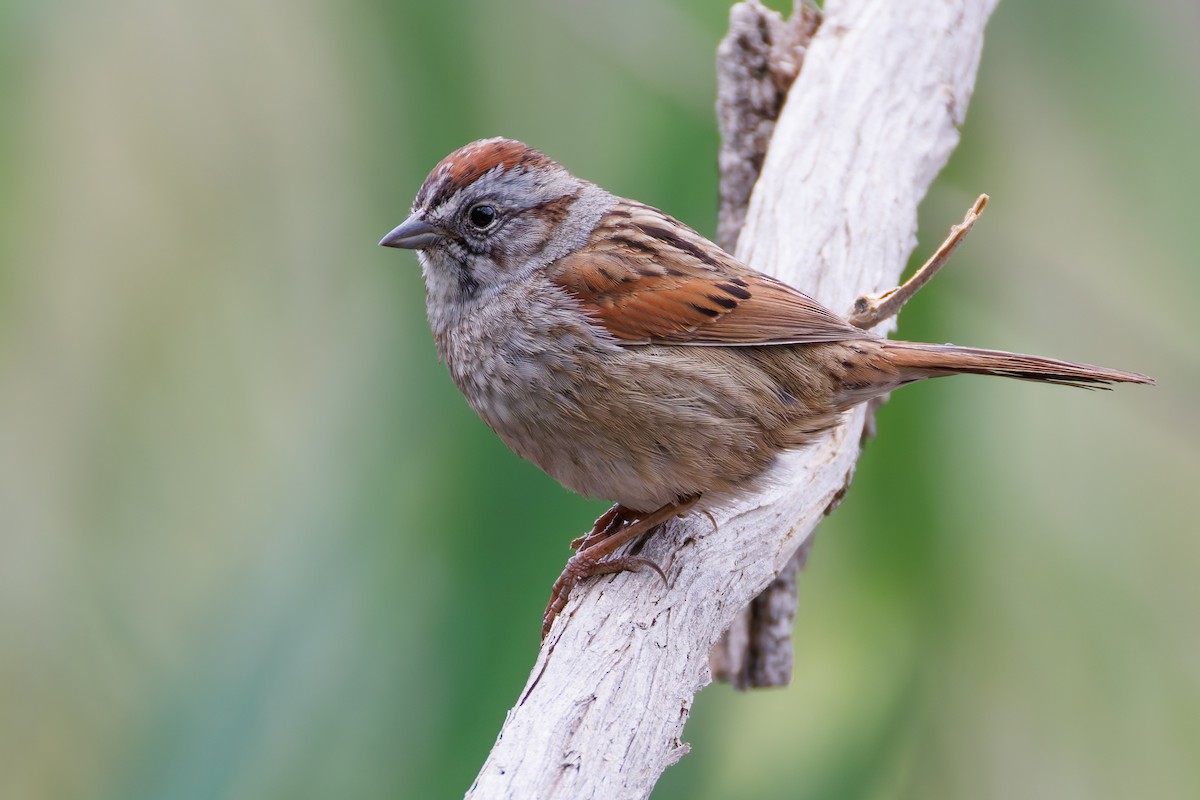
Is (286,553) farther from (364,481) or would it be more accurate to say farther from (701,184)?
(701,184)

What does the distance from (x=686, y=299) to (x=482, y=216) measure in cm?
45

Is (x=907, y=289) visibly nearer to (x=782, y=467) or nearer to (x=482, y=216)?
(x=782, y=467)

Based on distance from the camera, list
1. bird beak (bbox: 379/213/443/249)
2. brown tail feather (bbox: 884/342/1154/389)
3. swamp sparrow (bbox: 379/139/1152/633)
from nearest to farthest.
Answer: brown tail feather (bbox: 884/342/1154/389) → swamp sparrow (bbox: 379/139/1152/633) → bird beak (bbox: 379/213/443/249)

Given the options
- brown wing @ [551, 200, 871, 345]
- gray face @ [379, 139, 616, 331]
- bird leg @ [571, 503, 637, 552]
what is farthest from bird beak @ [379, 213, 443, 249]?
bird leg @ [571, 503, 637, 552]

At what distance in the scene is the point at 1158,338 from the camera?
2.74 meters

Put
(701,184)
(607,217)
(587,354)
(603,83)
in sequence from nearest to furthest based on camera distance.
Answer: (587,354)
(607,217)
(701,184)
(603,83)

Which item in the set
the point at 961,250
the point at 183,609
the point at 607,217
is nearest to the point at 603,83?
the point at 607,217

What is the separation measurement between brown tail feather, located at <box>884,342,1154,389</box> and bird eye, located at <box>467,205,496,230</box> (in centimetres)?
81

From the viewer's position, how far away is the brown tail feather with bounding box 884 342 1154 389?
78.4 inches

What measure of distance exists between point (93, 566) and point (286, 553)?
0.70 m

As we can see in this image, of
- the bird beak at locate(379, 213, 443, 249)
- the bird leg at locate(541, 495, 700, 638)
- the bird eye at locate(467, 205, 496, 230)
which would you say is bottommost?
the bird leg at locate(541, 495, 700, 638)

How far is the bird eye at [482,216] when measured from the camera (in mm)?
2340

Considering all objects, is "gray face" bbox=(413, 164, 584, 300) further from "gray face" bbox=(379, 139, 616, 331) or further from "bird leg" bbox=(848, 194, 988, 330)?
"bird leg" bbox=(848, 194, 988, 330)

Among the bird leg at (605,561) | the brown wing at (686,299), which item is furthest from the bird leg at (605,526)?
the brown wing at (686,299)
